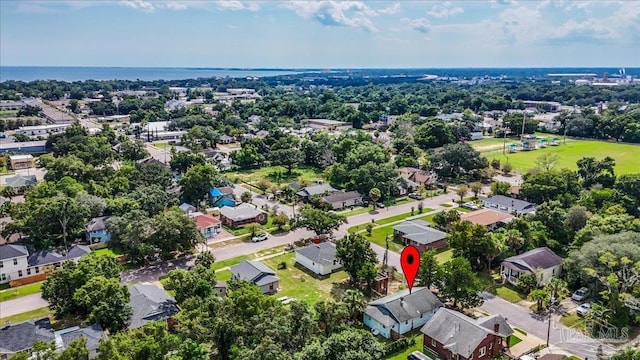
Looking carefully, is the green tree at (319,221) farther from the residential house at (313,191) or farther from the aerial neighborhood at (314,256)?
the residential house at (313,191)

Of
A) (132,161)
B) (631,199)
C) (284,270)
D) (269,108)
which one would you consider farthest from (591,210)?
(269,108)

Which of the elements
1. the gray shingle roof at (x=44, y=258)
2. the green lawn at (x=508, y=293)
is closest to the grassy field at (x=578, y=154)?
the green lawn at (x=508, y=293)

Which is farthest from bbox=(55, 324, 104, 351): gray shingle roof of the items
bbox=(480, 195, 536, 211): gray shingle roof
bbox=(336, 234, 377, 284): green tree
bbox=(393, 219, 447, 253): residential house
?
bbox=(480, 195, 536, 211): gray shingle roof

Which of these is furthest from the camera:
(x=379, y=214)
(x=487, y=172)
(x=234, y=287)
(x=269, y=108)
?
(x=269, y=108)

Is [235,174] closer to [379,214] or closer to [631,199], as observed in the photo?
[379,214]

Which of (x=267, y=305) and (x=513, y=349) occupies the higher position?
(x=267, y=305)
